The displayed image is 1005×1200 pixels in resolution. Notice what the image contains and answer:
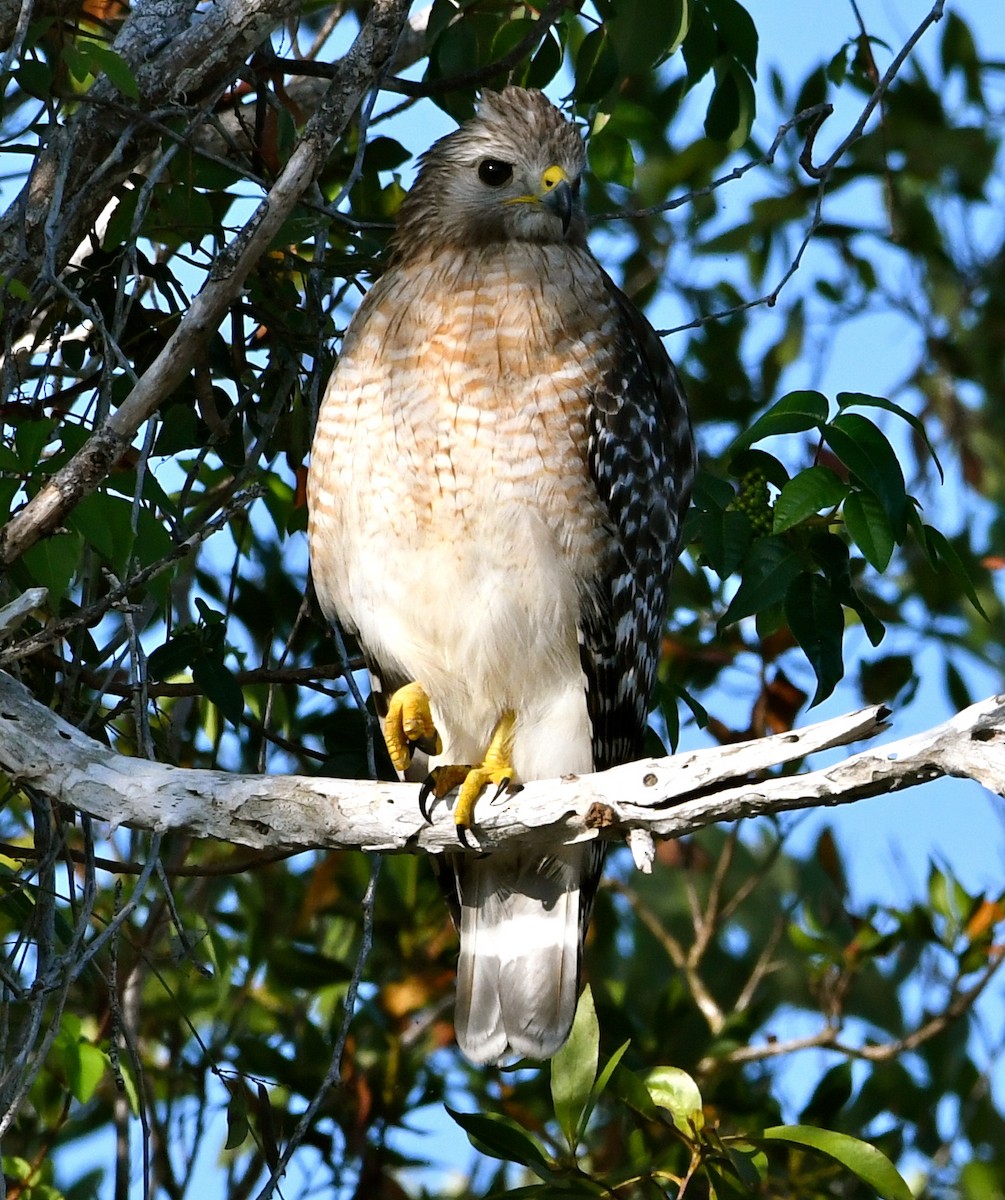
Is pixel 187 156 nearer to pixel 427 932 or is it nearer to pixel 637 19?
pixel 637 19

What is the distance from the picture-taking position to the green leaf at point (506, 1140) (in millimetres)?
3141

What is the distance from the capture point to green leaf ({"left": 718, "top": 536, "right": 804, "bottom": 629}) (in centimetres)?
297

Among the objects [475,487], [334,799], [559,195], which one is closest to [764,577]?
[475,487]

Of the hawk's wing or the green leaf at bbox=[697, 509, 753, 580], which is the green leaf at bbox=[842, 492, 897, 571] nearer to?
the green leaf at bbox=[697, 509, 753, 580]

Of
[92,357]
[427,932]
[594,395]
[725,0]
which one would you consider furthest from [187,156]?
[427,932]

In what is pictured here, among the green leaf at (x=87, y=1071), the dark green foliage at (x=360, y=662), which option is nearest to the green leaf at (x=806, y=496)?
the dark green foliage at (x=360, y=662)

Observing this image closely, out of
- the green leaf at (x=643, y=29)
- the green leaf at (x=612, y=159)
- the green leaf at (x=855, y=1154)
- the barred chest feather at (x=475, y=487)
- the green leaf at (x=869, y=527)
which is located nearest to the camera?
the green leaf at (x=869, y=527)

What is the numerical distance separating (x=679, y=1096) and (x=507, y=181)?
2046 millimetres

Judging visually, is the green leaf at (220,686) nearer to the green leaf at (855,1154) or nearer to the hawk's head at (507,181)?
the hawk's head at (507,181)

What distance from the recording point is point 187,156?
338 cm

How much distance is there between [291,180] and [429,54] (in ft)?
3.36

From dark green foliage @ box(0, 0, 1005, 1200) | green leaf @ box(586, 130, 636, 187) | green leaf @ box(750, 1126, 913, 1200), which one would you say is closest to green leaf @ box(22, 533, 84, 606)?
dark green foliage @ box(0, 0, 1005, 1200)

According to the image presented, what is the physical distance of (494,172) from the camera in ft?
12.5

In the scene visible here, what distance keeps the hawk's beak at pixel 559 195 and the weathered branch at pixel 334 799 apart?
138cm
